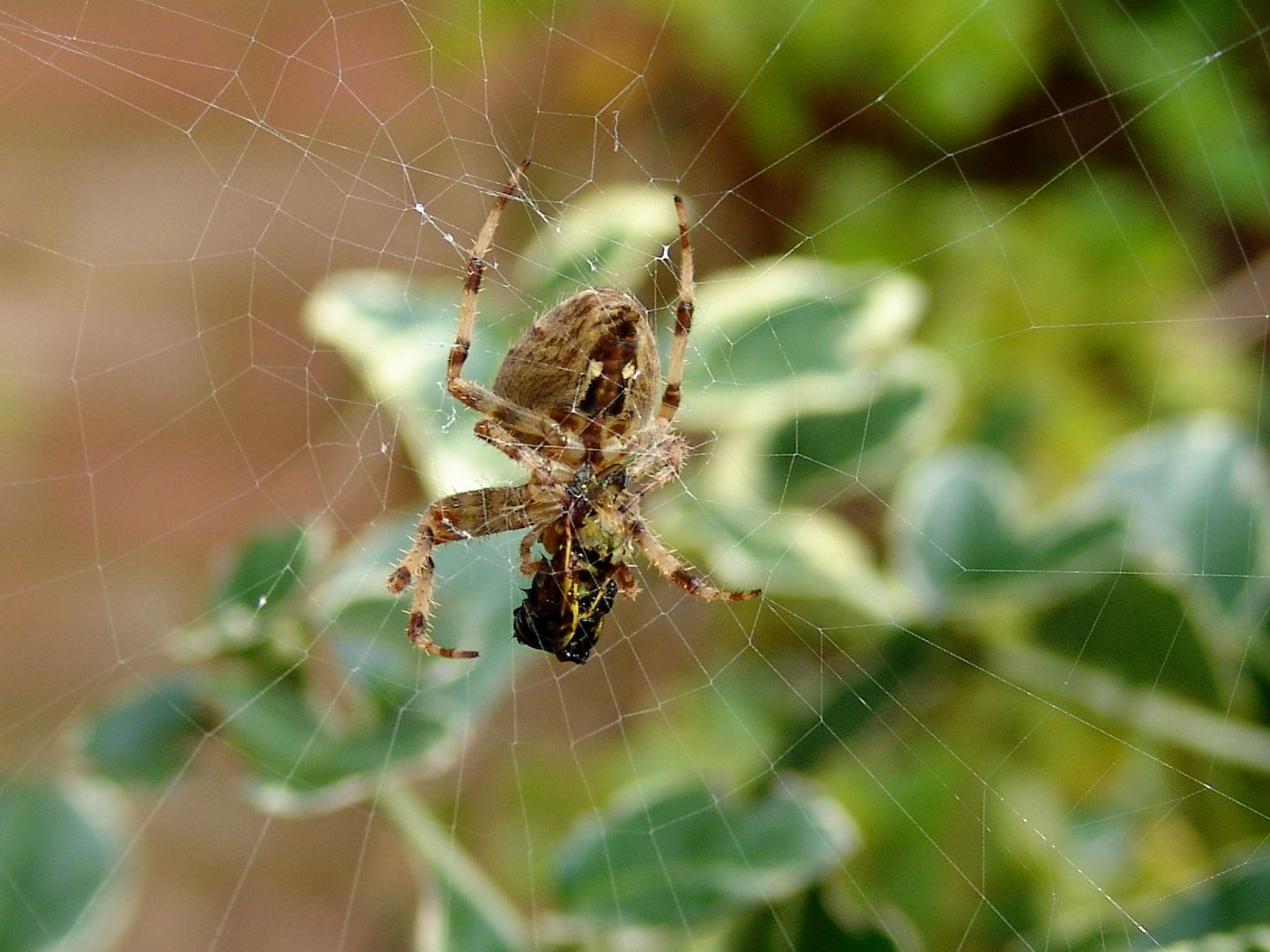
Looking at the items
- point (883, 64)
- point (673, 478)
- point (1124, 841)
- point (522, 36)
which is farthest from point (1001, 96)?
point (1124, 841)

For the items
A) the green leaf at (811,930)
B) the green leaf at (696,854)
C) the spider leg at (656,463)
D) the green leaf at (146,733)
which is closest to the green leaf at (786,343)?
the spider leg at (656,463)

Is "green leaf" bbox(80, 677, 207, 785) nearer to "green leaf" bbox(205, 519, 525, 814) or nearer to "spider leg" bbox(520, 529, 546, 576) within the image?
"green leaf" bbox(205, 519, 525, 814)

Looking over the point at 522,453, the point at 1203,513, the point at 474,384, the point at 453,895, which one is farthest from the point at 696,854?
the point at 1203,513

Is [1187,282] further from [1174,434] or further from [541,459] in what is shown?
[541,459]

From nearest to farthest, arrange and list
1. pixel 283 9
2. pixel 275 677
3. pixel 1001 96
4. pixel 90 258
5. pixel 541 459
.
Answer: pixel 275 677 < pixel 541 459 < pixel 1001 96 < pixel 283 9 < pixel 90 258

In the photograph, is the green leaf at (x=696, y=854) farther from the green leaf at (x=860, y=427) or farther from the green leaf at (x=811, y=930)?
the green leaf at (x=860, y=427)

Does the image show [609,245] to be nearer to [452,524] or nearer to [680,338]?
[680,338]
